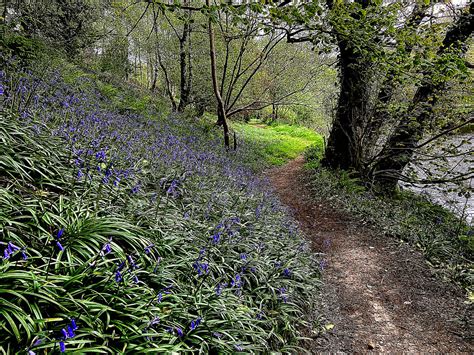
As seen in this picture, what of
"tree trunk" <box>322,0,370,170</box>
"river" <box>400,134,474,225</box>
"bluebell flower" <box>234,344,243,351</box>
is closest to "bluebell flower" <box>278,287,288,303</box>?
"bluebell flower" <box>234,344,243,351</box>

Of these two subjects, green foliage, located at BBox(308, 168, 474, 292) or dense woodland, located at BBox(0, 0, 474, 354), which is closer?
dense woodland, located at BBox(0, 0, 474, 354)

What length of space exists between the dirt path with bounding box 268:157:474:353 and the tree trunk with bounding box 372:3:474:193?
131 inches

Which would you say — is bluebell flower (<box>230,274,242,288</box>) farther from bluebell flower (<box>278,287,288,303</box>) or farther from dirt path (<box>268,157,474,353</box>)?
dirt path (<box>268,157,474,353</box>)

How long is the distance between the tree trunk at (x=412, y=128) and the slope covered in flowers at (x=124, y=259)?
569 cm

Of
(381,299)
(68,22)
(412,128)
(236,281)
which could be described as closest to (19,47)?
(68,22)

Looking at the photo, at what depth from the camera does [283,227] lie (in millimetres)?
5598

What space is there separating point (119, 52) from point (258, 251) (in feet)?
59.6

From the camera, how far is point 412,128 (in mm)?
8781

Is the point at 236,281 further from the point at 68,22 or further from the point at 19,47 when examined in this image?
the point at 68,22

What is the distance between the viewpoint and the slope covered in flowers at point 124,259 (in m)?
1.85

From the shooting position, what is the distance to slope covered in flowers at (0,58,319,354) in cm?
185

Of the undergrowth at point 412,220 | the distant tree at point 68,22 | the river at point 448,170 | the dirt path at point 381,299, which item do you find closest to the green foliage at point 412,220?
the undergrowth at point 412,220

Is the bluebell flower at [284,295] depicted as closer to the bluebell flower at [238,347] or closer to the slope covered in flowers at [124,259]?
the slope covered in flowers at [124,259]

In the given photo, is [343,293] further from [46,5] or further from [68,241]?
[46,5]
